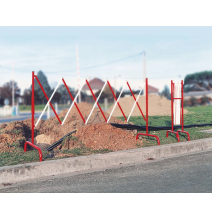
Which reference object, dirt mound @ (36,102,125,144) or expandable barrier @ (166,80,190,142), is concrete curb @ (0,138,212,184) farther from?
dirt mound @ (36,102,125,144)

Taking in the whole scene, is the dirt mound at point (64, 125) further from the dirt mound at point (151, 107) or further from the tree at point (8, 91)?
the tree at point (8, 91)

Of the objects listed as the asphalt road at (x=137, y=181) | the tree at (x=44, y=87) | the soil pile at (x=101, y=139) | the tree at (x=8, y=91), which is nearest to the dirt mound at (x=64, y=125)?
the soil pile at (x=101, y=139)

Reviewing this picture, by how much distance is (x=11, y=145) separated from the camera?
305 inches

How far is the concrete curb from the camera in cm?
552

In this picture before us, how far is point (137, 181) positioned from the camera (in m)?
5.32

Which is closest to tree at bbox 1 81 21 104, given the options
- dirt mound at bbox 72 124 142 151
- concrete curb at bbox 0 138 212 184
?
dirt mound at bbox 72 124 142 151

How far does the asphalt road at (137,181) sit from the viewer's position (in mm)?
4852

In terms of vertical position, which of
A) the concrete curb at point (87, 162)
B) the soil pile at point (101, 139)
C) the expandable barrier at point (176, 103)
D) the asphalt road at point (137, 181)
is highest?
the expandable barrier at point (176, 103)

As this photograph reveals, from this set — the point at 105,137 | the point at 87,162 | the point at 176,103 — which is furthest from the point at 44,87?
the point at 87,162

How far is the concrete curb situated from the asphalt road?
0.84 feet

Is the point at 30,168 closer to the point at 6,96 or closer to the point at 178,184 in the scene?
the point at 178,184

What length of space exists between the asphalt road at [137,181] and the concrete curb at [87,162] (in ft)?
0.84

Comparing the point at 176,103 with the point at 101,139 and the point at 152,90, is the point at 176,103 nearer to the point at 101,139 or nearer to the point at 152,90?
the point at 101,139

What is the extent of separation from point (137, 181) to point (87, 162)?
4.49 ft
